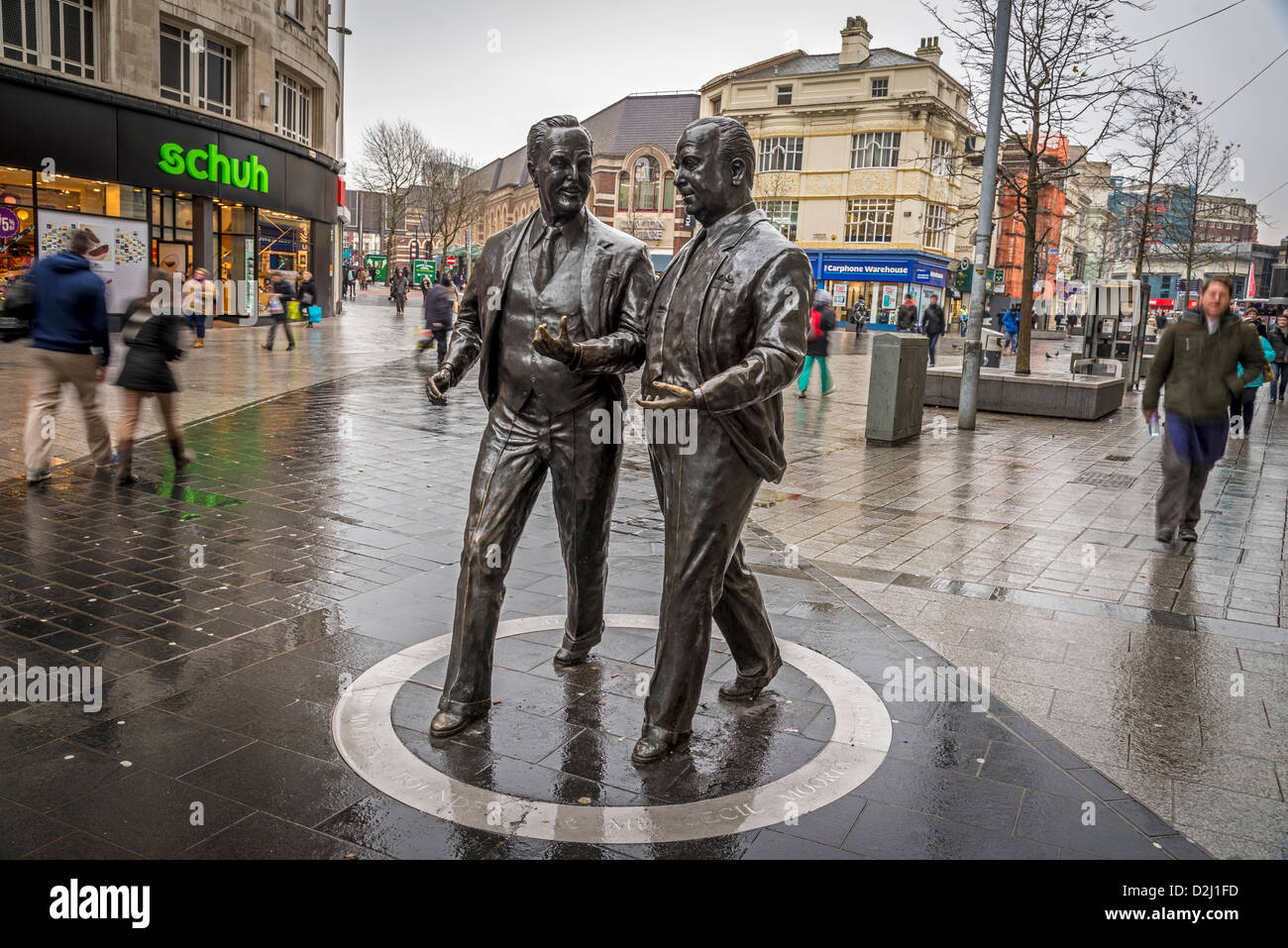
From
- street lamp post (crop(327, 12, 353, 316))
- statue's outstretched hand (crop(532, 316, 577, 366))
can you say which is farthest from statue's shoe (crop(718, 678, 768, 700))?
street lamp post (crop(327, 12, 353, 316))

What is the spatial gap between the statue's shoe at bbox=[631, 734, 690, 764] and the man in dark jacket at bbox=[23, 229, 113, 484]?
6.44m

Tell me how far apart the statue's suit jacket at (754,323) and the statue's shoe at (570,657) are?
144cm

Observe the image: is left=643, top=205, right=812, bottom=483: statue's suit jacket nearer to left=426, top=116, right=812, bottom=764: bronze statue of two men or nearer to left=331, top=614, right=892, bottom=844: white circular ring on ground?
left=426, top=116, right=812, bottom=764: bronze statue of two men

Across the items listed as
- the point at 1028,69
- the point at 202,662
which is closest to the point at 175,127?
the point at 1028,69

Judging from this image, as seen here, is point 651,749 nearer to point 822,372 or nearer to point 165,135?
point 822,372

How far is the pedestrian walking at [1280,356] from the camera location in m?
20.0

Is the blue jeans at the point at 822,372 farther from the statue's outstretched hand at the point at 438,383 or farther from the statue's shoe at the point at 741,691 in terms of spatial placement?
the statue's outstretched hand at the point at 438,383

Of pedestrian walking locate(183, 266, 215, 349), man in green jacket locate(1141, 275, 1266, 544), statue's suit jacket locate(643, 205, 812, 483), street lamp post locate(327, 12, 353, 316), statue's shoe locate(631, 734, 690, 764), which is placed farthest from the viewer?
street lamp post locate(327, 12, 353, 316)

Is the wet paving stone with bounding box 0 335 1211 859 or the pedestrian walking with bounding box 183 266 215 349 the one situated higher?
the pedestrian walking with bounding box 183 266 215 349

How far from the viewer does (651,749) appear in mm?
3639

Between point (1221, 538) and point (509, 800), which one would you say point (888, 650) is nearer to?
point (509, 800)

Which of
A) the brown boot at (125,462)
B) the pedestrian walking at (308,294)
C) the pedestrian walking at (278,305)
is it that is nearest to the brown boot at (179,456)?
the brown boot at (125,462)

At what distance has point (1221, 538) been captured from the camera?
25.9 feet

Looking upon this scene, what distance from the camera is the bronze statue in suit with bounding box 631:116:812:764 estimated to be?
3506 millimetres
